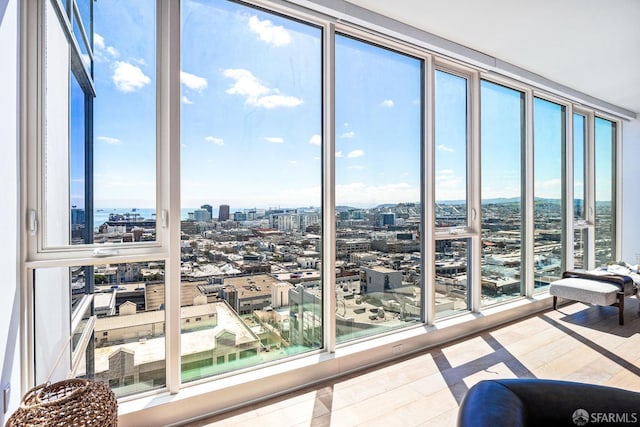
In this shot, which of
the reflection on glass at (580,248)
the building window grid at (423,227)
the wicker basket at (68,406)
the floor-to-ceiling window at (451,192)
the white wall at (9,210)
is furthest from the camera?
the reflection on glass at (580,248)

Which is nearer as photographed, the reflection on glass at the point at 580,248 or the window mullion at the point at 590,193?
the reflection on glass at the point at 580,248

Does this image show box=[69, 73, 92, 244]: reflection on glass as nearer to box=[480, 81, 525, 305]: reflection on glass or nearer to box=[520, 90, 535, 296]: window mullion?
box=[480, 81, 525, 305]: reflection on glass

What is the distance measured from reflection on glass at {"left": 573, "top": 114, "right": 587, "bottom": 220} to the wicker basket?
5.91 metres

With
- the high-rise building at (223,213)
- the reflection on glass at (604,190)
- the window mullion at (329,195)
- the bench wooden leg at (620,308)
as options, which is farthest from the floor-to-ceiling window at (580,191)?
the high-rise building at (223,213)

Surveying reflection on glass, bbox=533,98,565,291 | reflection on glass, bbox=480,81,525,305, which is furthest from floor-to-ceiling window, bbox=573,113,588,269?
reflection on glass, bbox=480,81,525,305

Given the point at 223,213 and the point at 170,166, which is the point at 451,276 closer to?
the point at 223,213

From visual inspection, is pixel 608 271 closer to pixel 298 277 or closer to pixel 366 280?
pixel 366 280

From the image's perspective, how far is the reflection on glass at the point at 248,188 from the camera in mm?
2264

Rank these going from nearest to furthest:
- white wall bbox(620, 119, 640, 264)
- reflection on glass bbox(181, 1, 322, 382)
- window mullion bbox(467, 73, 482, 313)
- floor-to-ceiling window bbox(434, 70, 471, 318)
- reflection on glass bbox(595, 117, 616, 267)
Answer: reflection on glass bbox(181, 1, 322, 382) < floor-to-ceiling window bbox(434, 70, 471, 318) < window mullion bbox(467, 73, 482, 313) < reflection on glass bbox(595, 117, 616, 267) < white wall bbox(620, 119, 640, 264)

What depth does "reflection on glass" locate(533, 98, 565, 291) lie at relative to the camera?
4500 mm

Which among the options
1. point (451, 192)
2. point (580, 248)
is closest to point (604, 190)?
point (580, 248)

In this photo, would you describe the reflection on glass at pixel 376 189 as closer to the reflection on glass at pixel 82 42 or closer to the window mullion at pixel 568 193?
the reflection on glass at pixel 82 42

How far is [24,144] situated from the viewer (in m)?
1.77

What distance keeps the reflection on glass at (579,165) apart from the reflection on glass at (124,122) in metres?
5.63
